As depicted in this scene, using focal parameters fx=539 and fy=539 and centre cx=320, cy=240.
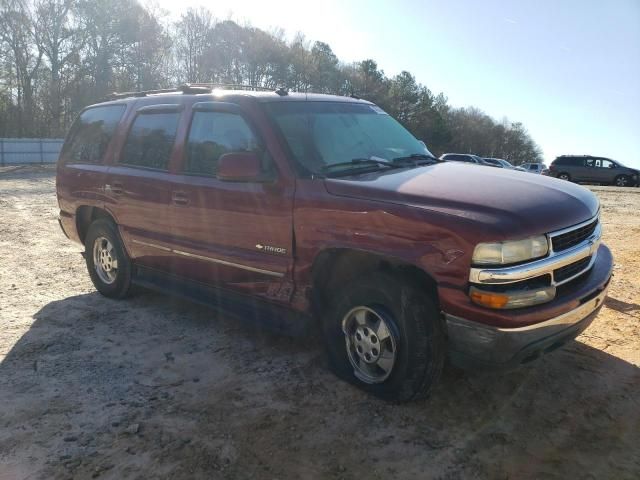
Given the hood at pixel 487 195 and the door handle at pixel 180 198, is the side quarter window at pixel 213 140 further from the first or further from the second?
the hood at pixel 487 195

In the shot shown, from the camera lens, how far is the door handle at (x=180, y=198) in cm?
445

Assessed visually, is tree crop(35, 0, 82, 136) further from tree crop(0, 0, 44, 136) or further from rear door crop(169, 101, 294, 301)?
rear door crop(169, 101, 294, 301)

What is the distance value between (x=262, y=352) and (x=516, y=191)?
226 cm

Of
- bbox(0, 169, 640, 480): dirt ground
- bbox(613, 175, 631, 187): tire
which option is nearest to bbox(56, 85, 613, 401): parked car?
bbox(0, 169, 640, 480): dirt ground

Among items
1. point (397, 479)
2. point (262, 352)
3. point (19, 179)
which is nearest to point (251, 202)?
point (262, 352)

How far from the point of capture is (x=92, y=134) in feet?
19.0

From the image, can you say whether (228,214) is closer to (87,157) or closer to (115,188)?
(115,188)

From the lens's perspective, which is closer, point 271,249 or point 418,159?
point 271,249

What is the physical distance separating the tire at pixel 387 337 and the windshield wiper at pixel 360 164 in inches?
33.7

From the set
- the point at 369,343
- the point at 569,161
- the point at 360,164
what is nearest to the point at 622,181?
the point at 569,161

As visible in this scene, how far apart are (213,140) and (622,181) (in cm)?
3022

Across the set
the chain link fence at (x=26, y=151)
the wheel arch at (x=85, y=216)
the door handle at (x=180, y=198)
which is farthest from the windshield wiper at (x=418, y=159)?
the chain link fence at (x=26, y=151)

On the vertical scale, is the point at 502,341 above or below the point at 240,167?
below

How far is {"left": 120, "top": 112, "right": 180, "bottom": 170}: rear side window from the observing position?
477 cm
